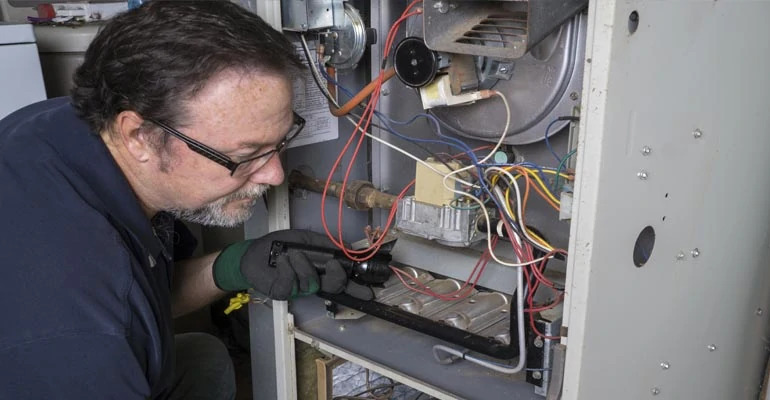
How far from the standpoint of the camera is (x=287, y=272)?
1215 millimetres

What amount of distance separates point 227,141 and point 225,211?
7.6 inches

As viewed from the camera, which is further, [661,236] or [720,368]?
[720,368]

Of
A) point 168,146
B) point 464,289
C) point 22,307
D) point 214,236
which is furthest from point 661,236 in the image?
point 214,236

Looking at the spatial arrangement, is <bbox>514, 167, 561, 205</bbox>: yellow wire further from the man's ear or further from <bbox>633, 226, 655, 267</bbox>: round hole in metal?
the man's ear

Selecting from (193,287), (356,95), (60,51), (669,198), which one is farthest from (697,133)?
(60,51)

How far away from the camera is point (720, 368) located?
1211mm

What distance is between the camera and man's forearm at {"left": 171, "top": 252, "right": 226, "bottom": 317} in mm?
1433

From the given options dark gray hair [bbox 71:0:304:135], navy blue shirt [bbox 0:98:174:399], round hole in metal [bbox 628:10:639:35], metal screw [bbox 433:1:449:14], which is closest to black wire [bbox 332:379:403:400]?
navy blue shirt [bbox 0:98:174:399]

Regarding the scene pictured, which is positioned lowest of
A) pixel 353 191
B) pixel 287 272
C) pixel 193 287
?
pixel 193 287

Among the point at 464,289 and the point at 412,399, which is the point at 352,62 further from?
the point at 412,399

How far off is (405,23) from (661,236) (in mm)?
625

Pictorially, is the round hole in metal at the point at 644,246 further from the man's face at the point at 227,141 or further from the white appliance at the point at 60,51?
the white appliance at the point at 60,51

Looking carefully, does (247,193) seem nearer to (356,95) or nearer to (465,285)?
(356,95)

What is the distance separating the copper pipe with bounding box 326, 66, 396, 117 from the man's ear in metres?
0.36
